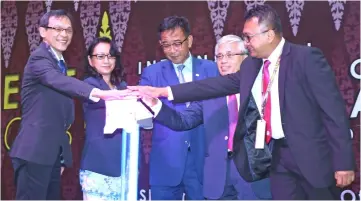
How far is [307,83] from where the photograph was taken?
2.21 metres

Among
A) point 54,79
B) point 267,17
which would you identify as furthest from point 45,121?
point 267,17

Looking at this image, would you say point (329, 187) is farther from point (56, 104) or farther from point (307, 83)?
point (56, 104)

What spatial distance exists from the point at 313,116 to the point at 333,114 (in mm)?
93

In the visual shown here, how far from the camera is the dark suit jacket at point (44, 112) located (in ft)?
8.55

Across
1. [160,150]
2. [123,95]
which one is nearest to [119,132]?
[160,150]

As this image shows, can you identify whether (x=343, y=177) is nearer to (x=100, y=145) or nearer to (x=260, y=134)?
(x=260, y=134)

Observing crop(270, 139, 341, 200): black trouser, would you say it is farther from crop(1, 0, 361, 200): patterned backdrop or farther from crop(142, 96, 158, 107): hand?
crop(1, 0, 361, 200): patterned backdrop

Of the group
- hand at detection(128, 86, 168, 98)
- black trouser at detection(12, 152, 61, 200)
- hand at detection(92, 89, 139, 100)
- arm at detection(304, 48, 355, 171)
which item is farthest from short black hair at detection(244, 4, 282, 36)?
black trouser at detection(12, 152, 61, 200)

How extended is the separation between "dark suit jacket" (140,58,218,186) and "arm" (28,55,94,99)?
1.67ft

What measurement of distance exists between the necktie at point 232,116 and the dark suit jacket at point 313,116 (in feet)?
1.61

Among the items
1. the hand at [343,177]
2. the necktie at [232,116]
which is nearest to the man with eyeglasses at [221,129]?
the necktie at [232,116]

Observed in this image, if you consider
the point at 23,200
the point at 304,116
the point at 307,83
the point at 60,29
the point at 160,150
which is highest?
the point at 60,29

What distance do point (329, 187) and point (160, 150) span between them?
100 centimetres

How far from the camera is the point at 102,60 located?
2.84 metres
